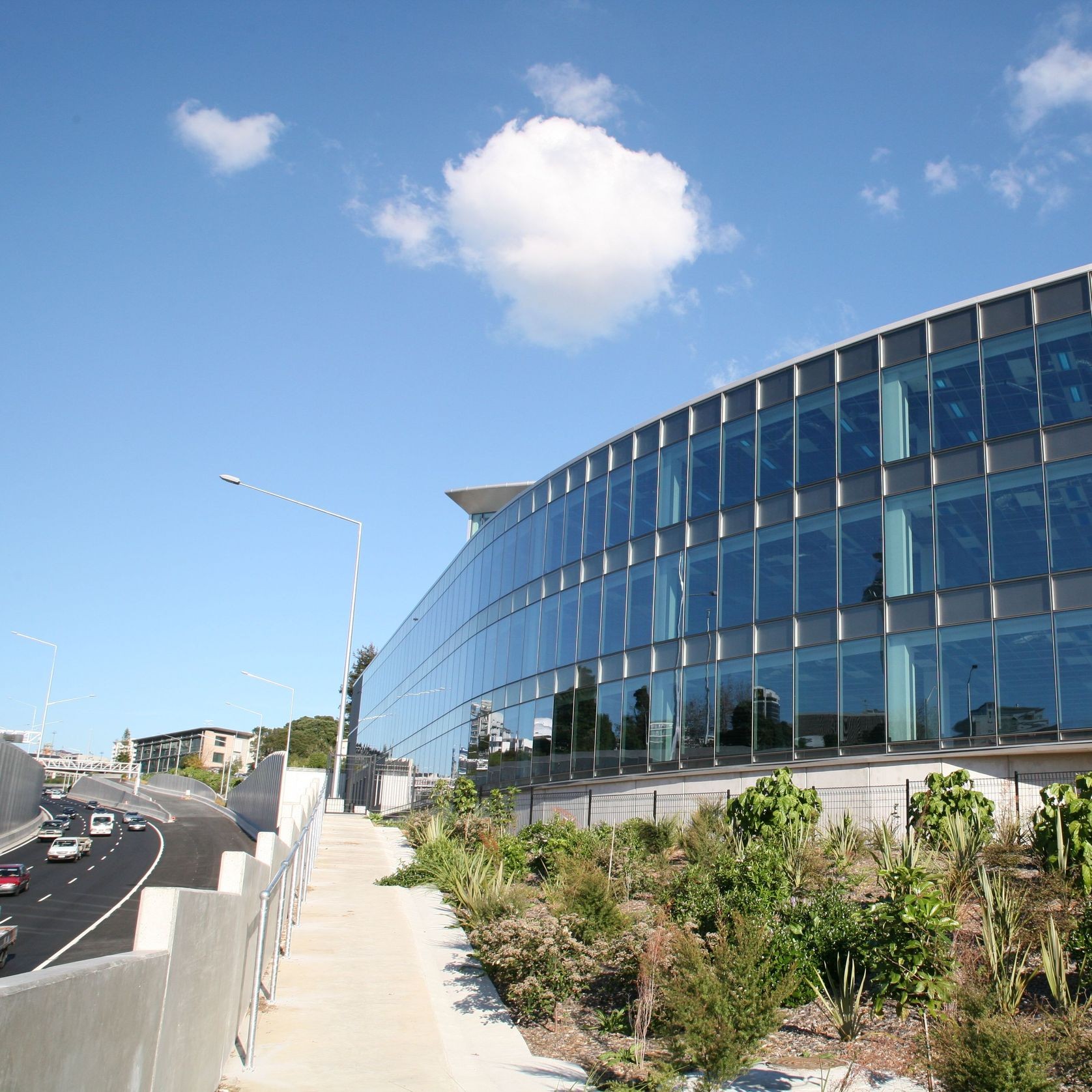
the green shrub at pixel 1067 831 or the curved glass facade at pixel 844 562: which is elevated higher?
the curved glass facade at pixel 844 562

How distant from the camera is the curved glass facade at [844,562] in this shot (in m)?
21.7

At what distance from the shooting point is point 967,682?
22.1m

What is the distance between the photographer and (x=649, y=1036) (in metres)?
10.1

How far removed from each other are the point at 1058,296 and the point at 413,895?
18.5m

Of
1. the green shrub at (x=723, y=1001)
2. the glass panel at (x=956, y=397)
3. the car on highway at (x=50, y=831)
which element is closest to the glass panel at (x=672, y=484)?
the glass panel at (x=956, y=397)

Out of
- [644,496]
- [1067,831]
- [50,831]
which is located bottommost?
[50,831]

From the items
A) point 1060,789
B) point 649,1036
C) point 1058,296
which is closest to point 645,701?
point 1058,296

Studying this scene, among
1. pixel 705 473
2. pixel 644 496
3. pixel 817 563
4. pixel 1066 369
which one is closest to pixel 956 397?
pixel 1066 369

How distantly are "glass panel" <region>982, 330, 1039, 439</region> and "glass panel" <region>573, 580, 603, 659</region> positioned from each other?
13341 mm

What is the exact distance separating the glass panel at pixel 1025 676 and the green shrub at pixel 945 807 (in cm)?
538

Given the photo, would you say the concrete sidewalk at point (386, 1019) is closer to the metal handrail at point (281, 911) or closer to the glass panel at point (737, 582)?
the metal handrail at point (281, 911)

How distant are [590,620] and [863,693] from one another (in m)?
11.0

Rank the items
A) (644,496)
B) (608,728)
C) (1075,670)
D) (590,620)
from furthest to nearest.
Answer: (590,620) → (644,496) → (608,728) → (1075,670)

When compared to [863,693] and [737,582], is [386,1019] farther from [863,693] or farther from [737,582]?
[737,582]
